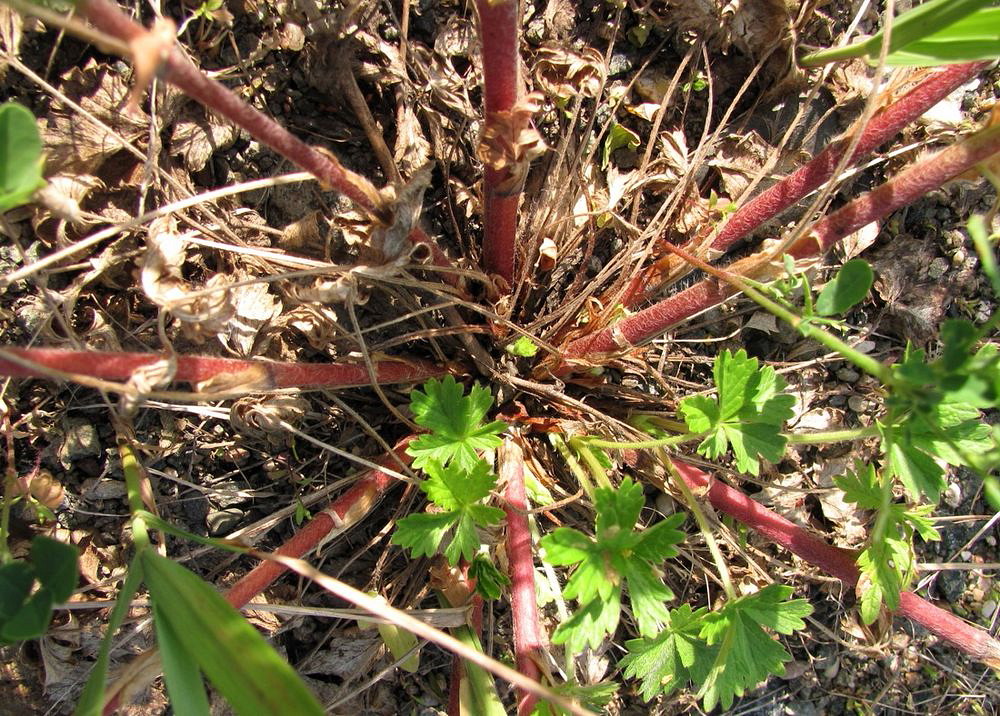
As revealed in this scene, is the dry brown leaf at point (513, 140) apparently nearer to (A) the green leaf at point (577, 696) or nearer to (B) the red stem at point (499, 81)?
(B) the red stem at point (499, 81)

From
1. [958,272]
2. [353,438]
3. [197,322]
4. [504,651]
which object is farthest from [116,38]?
[958,272]

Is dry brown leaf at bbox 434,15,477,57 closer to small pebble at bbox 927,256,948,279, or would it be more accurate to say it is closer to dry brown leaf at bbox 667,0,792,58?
dry brown leaf at bbox 667,0,792,58

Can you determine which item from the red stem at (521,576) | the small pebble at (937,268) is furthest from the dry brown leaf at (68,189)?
the small pebble at (937,268)

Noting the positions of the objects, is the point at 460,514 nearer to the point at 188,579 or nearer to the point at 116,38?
the point at 188,579

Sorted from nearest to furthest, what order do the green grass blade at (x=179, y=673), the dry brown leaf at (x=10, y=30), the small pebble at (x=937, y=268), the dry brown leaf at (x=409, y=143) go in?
the green grass blade at (x=179, y=673) → the dry brown leaf at (x=10, y=30) → the dry brown leaf at (x=409, y=143) → the small pebble at (x=937, y=268)

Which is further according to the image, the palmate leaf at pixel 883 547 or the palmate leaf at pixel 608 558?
the palmate leaf at pixel 883 547

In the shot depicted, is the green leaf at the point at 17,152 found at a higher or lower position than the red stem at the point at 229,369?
higher

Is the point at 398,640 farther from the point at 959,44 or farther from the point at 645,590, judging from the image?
the point at 959,44
